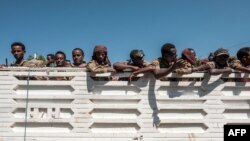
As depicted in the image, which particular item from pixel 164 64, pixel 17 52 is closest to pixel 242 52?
pixel 164 64

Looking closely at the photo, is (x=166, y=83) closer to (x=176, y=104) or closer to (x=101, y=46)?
(x=176, y=104)

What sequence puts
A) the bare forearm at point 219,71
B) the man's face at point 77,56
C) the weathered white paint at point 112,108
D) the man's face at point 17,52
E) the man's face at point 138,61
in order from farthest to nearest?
1. the man's face at point 77,56
2. the man's face at point 17,52
3. the man's face at point 138,61
4. the bare forearm at point 219,71
5. the weathered white paint at point 112,108

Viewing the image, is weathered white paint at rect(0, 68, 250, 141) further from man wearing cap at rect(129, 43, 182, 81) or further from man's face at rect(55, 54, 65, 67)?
man's face at rect(55, 54, 65, 67)

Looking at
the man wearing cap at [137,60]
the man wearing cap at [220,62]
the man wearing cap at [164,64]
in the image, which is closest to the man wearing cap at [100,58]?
Result: the man wearing cap at [137,60]

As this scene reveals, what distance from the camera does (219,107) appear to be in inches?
159

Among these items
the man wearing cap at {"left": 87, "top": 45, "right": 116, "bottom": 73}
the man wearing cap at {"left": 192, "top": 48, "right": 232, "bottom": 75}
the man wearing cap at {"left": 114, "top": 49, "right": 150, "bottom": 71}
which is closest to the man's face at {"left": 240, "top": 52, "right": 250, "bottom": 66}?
the man wearing cap at {"left": 192, "top": 48, "right": 232, "bottom": 75}

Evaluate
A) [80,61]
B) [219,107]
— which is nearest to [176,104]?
[219,107]

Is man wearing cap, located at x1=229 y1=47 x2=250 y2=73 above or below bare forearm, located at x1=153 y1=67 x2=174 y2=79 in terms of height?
above

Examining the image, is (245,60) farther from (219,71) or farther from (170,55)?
(170,55)

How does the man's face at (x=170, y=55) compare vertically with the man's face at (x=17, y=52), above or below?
below

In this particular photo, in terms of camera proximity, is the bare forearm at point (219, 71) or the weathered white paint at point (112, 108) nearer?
the weathered white paint at point (112, 108)

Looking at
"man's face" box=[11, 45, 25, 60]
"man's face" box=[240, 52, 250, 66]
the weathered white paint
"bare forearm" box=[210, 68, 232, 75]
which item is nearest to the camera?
the weathered white paint

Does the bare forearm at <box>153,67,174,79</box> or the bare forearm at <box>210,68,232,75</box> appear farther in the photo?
the bare forearm at <box>210,68,232,75</box>

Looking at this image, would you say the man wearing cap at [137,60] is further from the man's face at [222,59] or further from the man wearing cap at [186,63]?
the man's face at [222,59]
